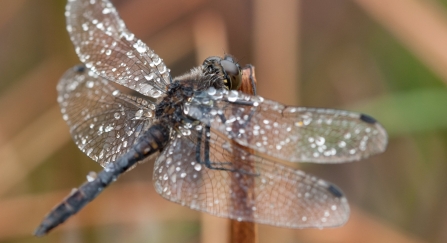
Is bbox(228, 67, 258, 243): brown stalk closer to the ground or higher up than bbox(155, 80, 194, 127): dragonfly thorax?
closer to the ground

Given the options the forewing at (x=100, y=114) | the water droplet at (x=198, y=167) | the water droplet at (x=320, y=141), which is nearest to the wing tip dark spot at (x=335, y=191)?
the water droplet at (x=320, y=141)

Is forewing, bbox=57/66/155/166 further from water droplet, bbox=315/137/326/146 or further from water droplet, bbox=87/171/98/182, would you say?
water droplet, bbox=315/137/326/146

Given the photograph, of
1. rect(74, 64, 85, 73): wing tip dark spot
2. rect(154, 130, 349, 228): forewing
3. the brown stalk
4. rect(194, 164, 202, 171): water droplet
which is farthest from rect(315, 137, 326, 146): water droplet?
rect(74, 64, 85, 73): wing tip dark spot

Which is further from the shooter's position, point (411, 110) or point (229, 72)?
point (411, 110)

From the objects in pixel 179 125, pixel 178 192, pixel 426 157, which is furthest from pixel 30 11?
pixel 426 157

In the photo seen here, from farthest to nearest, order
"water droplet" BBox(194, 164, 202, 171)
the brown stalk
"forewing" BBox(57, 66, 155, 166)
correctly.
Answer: "forewing" BBox(57, 66, 155, 166)
"water droplet" BBox(194, 164, 202, 171)
the brown stalk

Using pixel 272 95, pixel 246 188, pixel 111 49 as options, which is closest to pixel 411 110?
pixel 272 95

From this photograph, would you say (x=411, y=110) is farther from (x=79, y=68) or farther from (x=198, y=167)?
(x=79, y=68)
